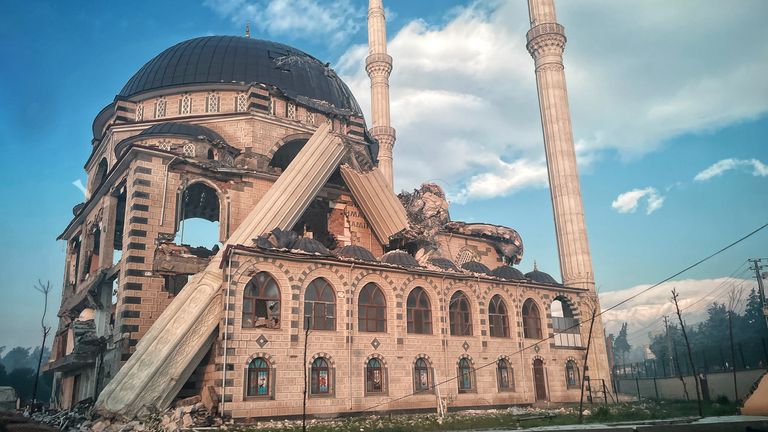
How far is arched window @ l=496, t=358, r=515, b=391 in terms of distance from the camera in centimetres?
2967

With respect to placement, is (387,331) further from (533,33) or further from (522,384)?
(533,33)

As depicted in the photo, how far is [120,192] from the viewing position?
29.8 meters

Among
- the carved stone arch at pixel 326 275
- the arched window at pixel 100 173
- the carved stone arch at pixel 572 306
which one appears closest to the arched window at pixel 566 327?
the carved stone arch at pixel 572 306

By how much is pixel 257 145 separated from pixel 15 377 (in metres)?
47.9

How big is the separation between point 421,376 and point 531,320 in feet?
29.6

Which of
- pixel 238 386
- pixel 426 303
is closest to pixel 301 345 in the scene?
pixel 238 386

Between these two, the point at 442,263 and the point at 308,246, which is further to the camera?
the point at 442,263

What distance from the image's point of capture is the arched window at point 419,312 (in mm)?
27422

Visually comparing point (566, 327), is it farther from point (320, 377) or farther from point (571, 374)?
point (320, 377)

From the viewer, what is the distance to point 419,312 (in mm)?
27844

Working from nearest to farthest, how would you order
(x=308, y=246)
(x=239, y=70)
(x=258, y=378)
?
(x=258, y=378) < (x=308, y=246) < (x=239, y=70)

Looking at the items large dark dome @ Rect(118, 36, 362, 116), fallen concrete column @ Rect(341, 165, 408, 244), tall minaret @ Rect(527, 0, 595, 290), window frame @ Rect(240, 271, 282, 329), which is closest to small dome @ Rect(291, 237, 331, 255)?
window frame @ Rect(240, 271, 282, 329)

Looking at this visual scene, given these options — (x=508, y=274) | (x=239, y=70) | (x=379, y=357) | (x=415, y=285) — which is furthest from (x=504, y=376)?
(x=239, y=70)

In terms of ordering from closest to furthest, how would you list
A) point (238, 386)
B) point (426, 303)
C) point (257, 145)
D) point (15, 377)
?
point (238, 386), point (426, 303), point (257, 145), point (15, 377)
